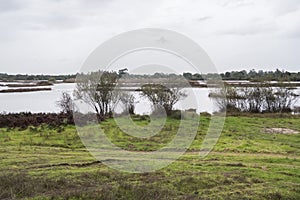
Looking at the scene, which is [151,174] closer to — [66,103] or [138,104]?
[138,104]

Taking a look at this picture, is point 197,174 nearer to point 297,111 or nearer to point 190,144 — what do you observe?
point 190,144

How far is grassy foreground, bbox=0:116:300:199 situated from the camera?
1066 cm

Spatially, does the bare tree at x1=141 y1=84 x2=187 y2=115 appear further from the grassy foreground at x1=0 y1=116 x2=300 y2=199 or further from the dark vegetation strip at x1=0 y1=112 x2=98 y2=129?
the grassy foreground at x1=0 y1=116 x2=300 y2=199

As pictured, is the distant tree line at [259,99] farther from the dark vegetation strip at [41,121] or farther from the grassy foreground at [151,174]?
the dark vegetation strip at [41,121]

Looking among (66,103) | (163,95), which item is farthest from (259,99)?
(66,103)

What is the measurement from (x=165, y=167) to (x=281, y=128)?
1354 cm

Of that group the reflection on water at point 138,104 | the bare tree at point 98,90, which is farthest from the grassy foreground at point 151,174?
the bare tree at point 98,90

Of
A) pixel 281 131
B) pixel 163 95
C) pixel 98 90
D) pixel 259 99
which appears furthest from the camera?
pixel 259 99

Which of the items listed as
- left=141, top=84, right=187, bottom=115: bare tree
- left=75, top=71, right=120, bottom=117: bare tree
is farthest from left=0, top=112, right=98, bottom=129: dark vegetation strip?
left=141, top=84, right=187, bottom=115: bare tree

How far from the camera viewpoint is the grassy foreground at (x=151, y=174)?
1066 centimetres

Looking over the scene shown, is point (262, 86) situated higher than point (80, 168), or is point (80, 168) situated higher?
point (262, 86)

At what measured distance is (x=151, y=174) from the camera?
12844 millimetres

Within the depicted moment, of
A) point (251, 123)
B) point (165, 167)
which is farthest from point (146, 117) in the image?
point (165, 167)

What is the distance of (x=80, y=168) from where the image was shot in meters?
13.4
